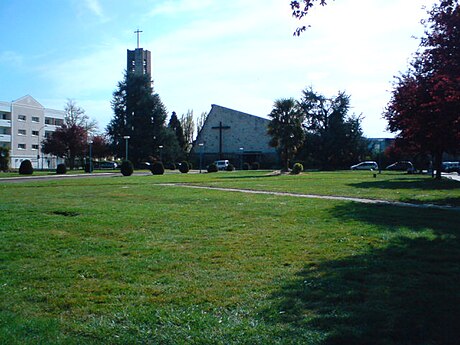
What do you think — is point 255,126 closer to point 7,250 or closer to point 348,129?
point 348,129

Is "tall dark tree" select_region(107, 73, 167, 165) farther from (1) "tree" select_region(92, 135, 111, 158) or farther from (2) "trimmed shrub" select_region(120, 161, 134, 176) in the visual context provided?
(2) "trimmed shrub" select_region(120, 161, 134, 176)

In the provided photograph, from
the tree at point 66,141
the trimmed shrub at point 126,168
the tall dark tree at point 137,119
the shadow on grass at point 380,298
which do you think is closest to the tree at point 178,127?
the tall dark tree at point 137,119

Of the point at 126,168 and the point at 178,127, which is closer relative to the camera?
the point at 126,168

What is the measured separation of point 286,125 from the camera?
2062 inches

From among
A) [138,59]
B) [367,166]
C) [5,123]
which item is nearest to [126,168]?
[367,166]

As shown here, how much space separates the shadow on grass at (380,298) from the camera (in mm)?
4445

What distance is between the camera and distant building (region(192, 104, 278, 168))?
9044 centimetres

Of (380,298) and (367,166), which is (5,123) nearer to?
(367,166)

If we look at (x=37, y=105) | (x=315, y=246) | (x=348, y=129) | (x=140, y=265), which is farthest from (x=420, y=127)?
(x=37, y=105)

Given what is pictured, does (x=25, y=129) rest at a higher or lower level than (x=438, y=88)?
higher

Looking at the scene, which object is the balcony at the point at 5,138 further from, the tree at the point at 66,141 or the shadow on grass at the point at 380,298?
the shadow on grass at the point at 380,298

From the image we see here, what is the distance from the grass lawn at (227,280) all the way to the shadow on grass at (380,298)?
0.01m

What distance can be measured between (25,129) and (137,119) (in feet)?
66.4

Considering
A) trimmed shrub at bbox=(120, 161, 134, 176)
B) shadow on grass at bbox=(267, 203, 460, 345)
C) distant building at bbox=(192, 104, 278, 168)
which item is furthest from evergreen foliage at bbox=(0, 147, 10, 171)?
shadow on grass at bbox=(267, 203, 460, 345)
